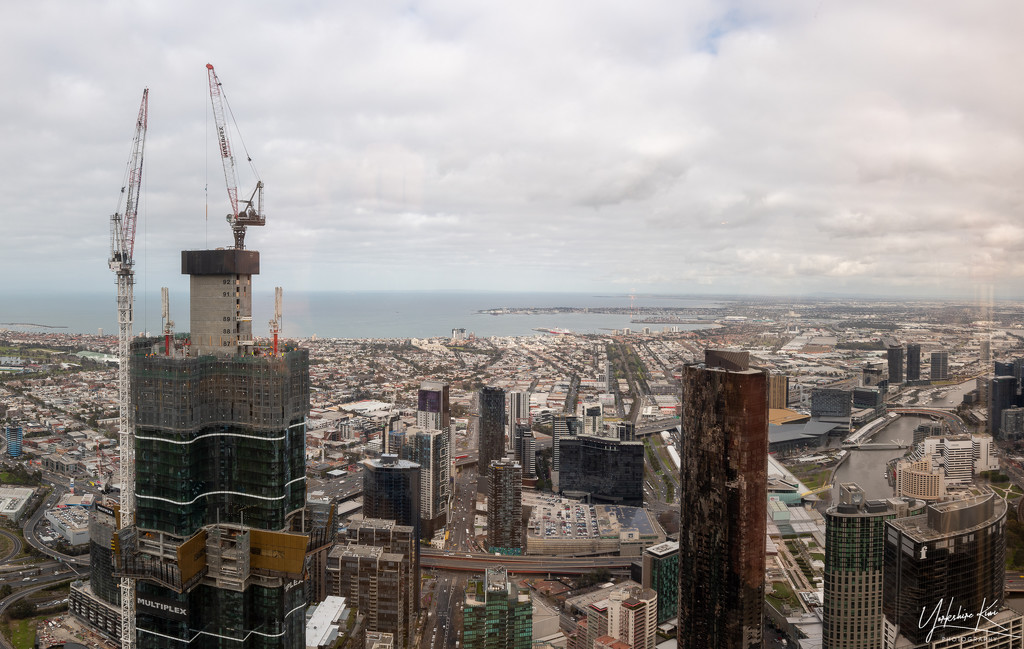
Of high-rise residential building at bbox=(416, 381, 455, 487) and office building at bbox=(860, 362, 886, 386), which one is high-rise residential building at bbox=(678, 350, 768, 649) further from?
high-rise residential building at bbox=(416, 381, 455, 487)

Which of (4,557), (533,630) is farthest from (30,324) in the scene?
(533,630)

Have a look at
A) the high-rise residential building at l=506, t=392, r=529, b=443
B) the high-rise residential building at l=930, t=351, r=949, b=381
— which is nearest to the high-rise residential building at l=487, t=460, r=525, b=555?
the high-rise residential building at l=506, t=392, r=529, b=443

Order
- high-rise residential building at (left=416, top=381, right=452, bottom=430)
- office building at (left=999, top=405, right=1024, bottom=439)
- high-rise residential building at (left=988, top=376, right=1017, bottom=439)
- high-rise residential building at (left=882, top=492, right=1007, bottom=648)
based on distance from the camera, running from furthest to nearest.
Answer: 1. high-rise residential building at (left=416, top=381, right=452, bottom=430)
2. high-rise residential building at (left=988, top=376, right=1017, bottom=439)
3. office building at (left=999, top=405, right=1024, bottom=439)
4. high-rise residential building at (left=882, top=492, right=1007, bottom=648)

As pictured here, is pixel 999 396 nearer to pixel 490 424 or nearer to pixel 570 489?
pixel 570 489

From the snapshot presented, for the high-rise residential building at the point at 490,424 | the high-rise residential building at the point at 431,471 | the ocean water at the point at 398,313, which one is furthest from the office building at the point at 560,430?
the high-rise residential building at the point at 431,471

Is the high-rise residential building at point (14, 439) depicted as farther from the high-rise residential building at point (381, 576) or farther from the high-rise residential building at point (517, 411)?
the high-rise residential building at point (517, 411)

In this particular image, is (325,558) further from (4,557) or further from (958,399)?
(958,399)

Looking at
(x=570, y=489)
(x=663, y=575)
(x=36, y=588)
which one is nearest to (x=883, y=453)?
(x=663, y=575)
